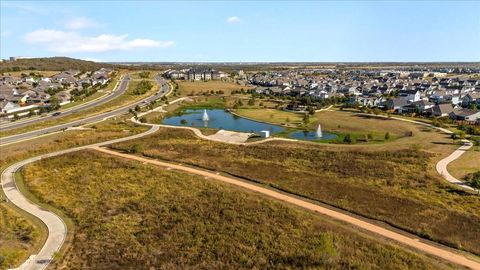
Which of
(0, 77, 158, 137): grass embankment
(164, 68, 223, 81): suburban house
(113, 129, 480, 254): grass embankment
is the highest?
(164, 68, 223, 81): suburban house

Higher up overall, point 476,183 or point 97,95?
point 97,95

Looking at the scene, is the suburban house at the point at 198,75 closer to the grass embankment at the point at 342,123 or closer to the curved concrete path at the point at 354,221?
the grass embankment at the point at 342,123

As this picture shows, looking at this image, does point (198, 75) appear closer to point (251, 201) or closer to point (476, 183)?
point (251, 201)

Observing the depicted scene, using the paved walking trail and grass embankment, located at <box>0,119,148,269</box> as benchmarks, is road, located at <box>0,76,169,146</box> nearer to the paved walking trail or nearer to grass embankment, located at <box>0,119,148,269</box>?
grass embankment, located at <box>0,119,148,269</box>

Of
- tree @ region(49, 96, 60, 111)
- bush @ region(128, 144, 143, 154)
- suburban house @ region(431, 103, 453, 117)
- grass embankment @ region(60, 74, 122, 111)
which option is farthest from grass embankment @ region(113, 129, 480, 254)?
grass embankment @ region(60, 74, 122, 111)

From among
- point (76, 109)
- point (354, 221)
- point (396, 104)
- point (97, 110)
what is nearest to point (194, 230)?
point (354, 221)

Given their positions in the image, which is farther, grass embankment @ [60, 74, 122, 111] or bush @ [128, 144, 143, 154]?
grass embankment @ [60, 74, 122, 111]

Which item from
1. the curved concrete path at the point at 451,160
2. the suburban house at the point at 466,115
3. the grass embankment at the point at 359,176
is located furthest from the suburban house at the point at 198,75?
the curved concrete path at the point at 451,160

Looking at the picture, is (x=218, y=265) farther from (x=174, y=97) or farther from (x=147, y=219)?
(x=174, y=97)
